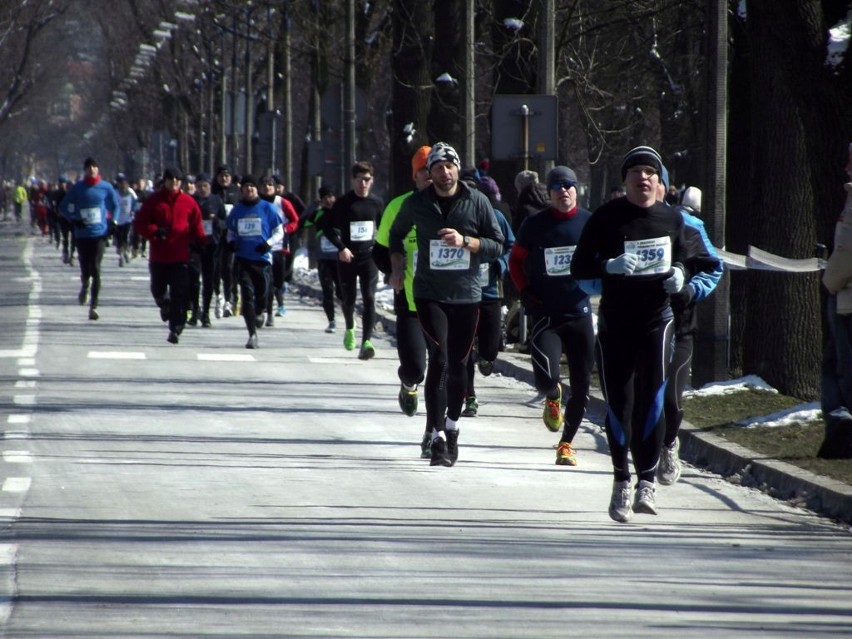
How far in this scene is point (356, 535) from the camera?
343 inches

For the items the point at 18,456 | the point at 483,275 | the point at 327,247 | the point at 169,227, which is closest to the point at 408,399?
the point at 483,275

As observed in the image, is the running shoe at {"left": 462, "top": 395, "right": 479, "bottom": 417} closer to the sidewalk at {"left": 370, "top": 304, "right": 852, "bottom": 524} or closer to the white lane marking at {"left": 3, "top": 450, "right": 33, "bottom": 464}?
the sidewalk at {"left": 370, "top": 304, "right": 852, "bottom": 524}

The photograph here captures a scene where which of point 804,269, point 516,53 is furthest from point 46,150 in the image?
point 804,269

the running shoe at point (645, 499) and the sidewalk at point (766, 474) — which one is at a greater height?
the running shoe at point (645, 499)

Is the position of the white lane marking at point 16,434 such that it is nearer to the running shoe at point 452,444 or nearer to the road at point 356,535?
the road at point 356,535

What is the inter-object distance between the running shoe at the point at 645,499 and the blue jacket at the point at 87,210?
15.7 m

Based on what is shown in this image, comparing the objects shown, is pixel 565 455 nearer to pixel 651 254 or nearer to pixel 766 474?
pixel 766 474

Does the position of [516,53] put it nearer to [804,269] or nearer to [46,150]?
[804,269]

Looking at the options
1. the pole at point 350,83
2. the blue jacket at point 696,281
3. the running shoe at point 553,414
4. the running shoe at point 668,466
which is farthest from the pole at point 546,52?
the pole at point 350,83

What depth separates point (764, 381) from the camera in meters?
14.8

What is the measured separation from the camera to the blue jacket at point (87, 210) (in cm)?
2416

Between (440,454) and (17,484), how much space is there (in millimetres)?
2466

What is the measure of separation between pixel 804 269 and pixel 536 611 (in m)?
6.29

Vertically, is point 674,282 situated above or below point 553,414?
above
